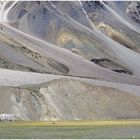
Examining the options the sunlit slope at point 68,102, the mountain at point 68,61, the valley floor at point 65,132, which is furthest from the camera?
the mountain at point 68,61

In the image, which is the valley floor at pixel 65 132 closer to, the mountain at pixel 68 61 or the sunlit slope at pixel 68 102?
the sunlit slope at pixel 68 102

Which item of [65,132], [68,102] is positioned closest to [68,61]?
[68,102]

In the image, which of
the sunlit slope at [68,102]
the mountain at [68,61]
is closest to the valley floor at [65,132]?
the sunlit slope at [68,102]

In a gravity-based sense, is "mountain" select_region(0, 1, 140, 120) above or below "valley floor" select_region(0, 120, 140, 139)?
above

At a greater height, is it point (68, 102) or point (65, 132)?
point (68, 102)

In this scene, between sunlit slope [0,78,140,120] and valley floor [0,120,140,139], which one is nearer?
valley floor [0,120,140,139]

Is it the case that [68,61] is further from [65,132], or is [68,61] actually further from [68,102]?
[65,132]

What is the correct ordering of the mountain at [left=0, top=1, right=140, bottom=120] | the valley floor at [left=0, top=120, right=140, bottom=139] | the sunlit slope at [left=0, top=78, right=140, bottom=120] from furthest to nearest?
the mountain at [left=0, top=1, right=140, bottom=120], the sunlit slope at [left=0, top=78, right=140, bottom=120], the valley floor at [left=0, top=120, right=140, bottom=139]

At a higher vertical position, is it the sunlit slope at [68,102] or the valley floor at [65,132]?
the sunlit slope at [68,102]

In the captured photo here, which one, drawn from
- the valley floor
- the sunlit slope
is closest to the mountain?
the sunlit slope

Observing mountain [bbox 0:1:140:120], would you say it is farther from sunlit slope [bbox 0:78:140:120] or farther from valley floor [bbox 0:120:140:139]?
valley floor [bbox 0:120:140:139]

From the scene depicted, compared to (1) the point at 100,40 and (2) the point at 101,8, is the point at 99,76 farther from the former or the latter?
(2) the point at 101,8

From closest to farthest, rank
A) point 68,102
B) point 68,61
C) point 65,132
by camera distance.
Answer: point 65,132, point 68,102, point 68,61
